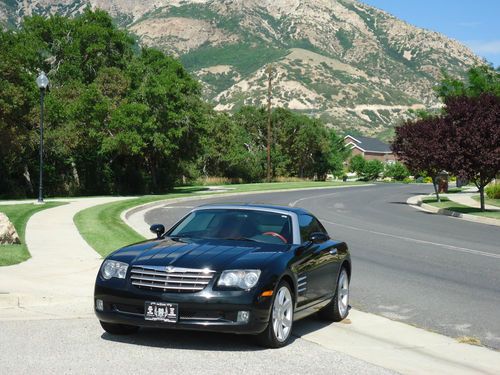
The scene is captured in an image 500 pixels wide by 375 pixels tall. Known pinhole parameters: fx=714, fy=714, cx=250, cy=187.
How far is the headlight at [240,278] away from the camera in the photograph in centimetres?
702

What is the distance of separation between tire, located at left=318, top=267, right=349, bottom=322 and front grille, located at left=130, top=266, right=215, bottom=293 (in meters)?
2.39

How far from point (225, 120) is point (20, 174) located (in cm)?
3613

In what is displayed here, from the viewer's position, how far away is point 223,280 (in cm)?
702

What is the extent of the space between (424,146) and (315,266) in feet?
92.2

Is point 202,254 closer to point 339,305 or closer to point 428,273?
Result: point 339,305

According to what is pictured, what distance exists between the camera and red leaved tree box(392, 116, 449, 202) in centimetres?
3362

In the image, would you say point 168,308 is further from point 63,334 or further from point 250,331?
point 63,334

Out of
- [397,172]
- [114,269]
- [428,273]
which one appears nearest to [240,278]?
[114,269]

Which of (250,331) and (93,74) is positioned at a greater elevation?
(93,74)

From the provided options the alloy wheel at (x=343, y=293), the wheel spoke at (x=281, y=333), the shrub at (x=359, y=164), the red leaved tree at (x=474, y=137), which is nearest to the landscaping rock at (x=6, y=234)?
the alloy wheel at (x=343, y=293)

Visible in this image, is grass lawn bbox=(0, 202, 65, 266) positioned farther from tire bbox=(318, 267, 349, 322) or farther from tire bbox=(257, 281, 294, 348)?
tire bbox=(257, 281, 294, 348)

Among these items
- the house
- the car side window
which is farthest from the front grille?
the house

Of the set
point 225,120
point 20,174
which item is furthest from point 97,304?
point 225,120

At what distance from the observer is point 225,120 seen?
235 feet
